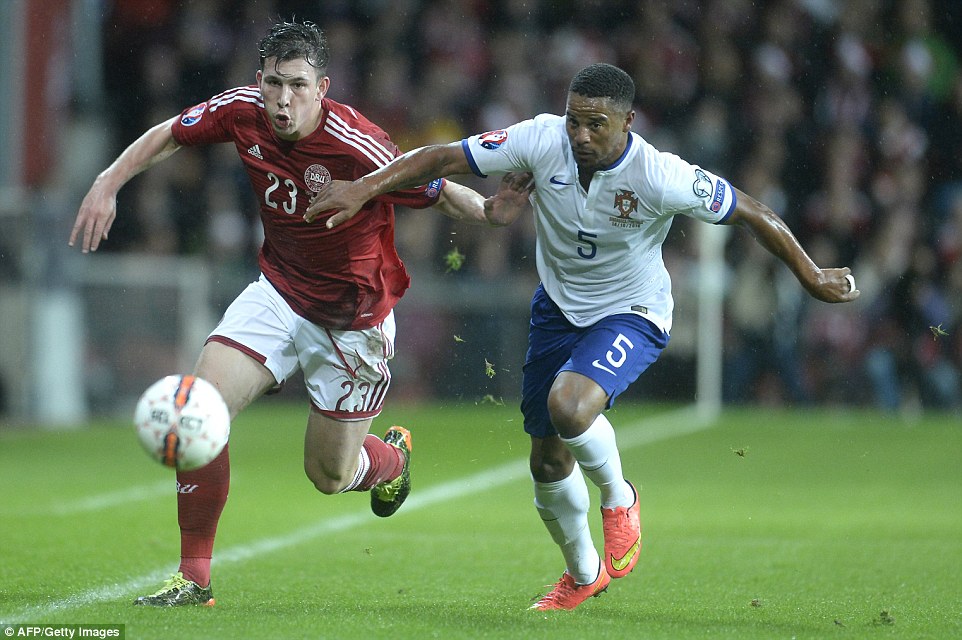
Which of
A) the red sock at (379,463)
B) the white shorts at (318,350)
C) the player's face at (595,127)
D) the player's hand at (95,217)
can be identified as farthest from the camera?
the red sock at (379,463)

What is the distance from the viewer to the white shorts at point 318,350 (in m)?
6.23

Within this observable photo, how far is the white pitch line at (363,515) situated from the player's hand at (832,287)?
3151mm

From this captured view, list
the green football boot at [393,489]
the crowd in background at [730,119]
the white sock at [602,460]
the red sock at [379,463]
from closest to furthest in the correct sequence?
the white sock at [602,460]
the red sock at [379,463]
the green football boot at [393,489]
the crowd in background at [730,119]

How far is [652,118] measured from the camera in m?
16.6

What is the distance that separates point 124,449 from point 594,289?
777 cm

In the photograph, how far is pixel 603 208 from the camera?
5891 millimetres

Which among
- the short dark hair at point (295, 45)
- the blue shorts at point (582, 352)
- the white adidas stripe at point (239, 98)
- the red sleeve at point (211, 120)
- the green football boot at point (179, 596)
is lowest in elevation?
the green football boot at point (179, 596)

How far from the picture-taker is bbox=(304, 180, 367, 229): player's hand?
18.8ft

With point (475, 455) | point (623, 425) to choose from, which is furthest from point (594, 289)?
point (623, 425)

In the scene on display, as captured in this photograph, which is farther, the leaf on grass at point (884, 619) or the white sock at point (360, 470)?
the white sock at point (360, 470)

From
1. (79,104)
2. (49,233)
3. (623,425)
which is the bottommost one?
(623,425)

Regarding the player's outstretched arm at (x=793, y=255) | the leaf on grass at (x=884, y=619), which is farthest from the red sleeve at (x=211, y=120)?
the leaf on grass at (x=884, y=619)

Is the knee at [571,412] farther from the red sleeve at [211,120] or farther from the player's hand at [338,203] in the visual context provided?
the red sleeve at [211,120]

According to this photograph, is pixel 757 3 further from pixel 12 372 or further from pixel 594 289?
pixel 594 289
